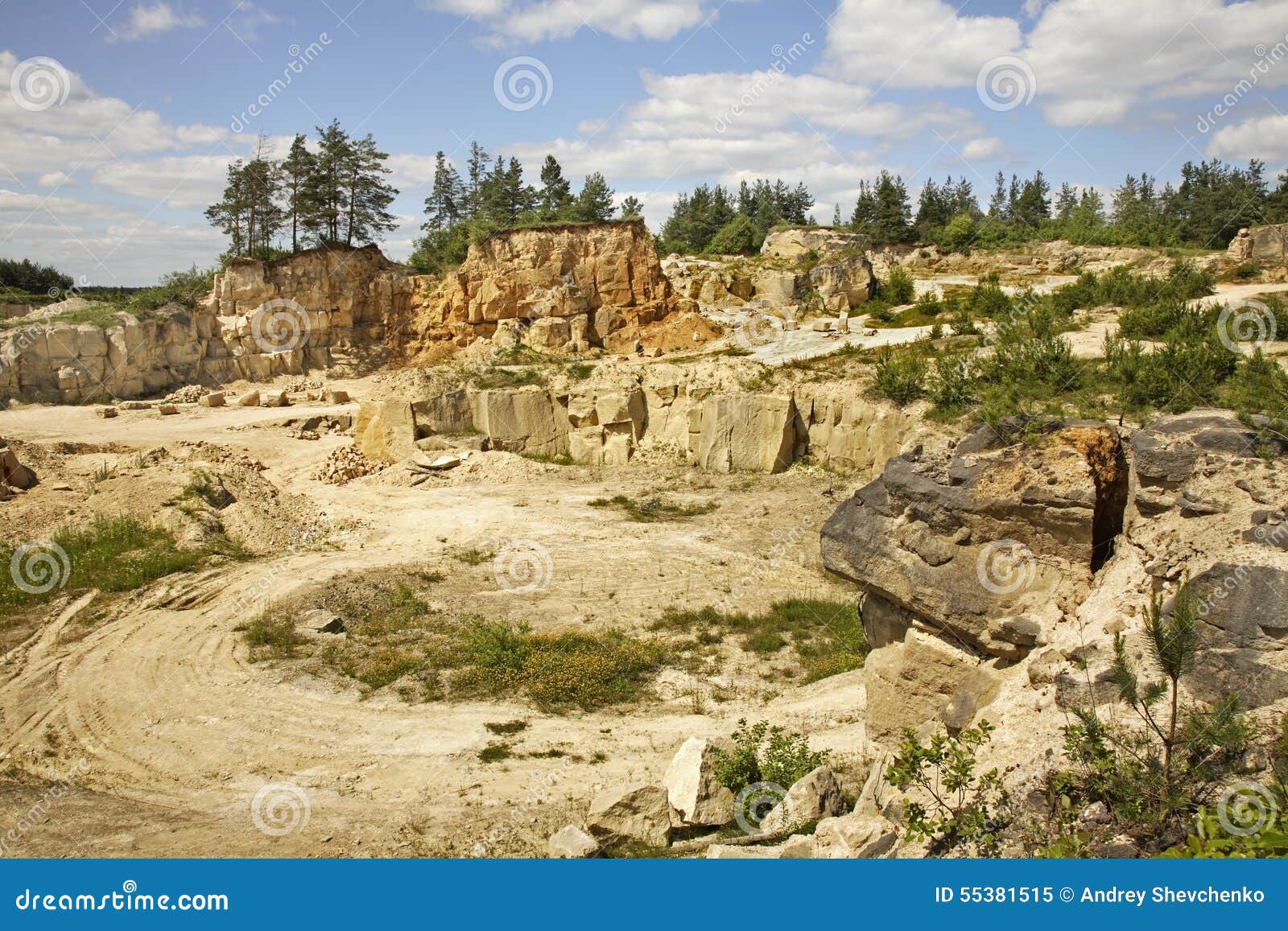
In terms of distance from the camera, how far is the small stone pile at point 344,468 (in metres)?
26.0

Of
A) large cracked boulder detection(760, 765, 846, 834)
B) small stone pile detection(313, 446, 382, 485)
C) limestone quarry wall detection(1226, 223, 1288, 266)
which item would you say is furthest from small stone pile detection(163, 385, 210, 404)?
limestone quarry wall detection(1226, 223, 1288, 266)

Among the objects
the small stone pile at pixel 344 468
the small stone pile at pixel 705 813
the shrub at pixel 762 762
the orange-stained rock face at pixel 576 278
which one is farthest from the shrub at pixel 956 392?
the orange-stained rock face at pixel 576 278

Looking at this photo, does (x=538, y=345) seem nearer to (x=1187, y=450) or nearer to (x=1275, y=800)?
(x=1187, y=450)

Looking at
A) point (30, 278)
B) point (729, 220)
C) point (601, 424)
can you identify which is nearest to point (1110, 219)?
point (729, 220)

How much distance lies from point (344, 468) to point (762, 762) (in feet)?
67.5

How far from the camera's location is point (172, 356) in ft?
128

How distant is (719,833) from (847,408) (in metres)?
16.9

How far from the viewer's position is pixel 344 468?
26406 mm

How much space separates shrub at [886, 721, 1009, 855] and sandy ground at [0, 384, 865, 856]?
3.18 m

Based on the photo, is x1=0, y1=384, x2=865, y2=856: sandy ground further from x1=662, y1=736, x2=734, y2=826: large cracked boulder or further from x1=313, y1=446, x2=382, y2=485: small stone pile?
x1=313, y1=446, x2=382, y2=485: small stone pile

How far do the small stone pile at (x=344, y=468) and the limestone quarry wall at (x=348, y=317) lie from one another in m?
12.7

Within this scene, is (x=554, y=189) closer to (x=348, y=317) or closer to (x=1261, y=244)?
(x=348, y=317)

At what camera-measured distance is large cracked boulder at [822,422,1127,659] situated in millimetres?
8789

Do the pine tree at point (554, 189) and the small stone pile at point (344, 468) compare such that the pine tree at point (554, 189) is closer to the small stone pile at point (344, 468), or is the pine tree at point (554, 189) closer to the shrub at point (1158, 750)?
the small stone pile at point (344, 468)
